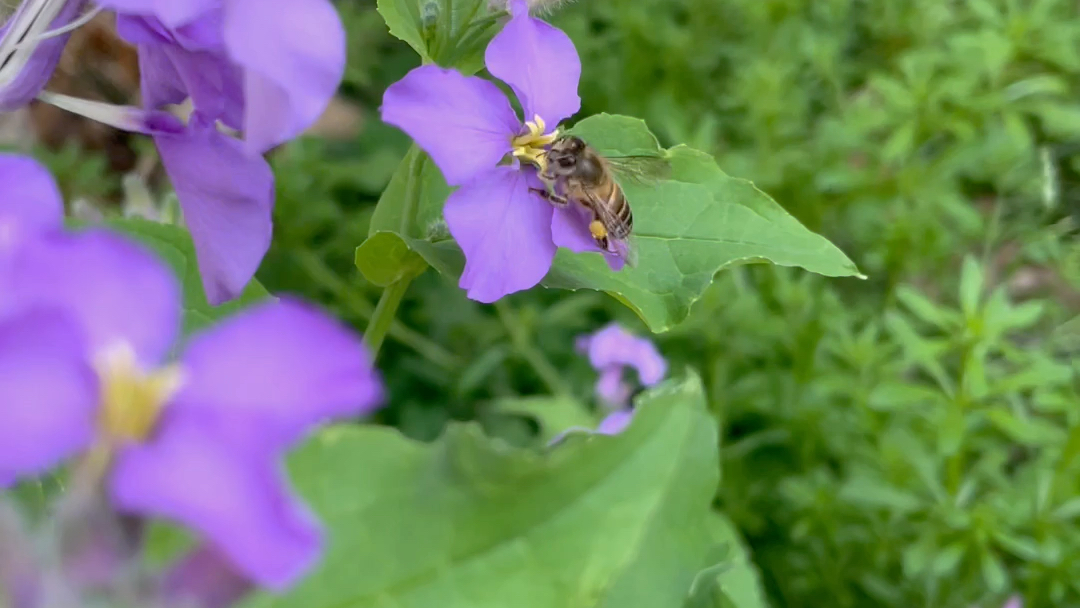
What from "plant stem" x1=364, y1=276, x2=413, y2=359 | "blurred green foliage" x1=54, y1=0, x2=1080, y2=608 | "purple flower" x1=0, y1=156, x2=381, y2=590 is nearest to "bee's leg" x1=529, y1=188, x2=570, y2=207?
"plant stem" x1=364, y1=276, x2=413, y2=359

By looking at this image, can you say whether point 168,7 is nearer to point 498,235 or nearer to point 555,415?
point 498,235

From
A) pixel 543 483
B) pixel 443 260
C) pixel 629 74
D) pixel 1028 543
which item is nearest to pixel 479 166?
pixel 443 260

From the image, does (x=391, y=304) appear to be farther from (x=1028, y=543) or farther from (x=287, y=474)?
(x=1028, y=543)

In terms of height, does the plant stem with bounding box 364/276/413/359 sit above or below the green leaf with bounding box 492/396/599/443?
above

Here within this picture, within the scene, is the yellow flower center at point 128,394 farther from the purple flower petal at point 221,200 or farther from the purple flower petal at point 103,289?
the purple flower petal at point 221,200

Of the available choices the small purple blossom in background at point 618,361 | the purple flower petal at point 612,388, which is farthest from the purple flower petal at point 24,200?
the purple flower petal at point 612,388

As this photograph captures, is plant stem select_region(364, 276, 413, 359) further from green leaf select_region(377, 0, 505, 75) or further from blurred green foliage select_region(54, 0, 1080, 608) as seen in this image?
blurred green foliage select_region(54, 0, 1080, 608)

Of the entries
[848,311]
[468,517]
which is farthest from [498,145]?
[848,311]
